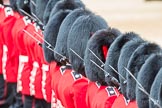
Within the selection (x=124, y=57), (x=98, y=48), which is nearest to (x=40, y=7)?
(x=98, y=48)

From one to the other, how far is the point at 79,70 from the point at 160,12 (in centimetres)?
698

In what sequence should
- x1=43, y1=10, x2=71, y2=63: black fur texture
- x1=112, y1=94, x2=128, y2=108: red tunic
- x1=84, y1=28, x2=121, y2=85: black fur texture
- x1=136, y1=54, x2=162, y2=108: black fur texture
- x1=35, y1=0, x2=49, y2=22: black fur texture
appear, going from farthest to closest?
x1=35, y1=0, x2=49, y2=22: black fur texture → x1=43, y1=10, x2=71, y2=63: black fur texture → x1=84, y1=28, x2=121, y2=85: black fur texture → x1=112, y1=94, x2=128, y2=108: red tunic → x1=136, y1=54, x2=162, y2=108: black fur texture

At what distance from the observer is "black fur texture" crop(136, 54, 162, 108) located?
2264mm

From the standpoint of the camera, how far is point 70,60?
298 cm

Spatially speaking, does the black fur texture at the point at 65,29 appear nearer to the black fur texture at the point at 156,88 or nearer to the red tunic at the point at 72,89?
the red tunic at the point at 72,89

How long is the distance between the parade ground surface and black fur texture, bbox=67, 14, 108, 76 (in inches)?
244

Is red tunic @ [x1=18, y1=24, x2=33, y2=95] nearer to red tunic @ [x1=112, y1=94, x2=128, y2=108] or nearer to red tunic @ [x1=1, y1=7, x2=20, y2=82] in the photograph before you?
red tunic @ [x1=1, y1=7, x2=20, y2=82]

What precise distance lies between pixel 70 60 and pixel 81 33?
16cm

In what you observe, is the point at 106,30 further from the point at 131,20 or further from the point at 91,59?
the point at 131,20

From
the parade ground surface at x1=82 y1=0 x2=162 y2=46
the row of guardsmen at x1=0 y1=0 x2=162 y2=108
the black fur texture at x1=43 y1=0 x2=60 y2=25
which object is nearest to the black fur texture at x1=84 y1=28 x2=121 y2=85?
the row of guardsmen at x1=0 y1=0 x2=162 y2=108

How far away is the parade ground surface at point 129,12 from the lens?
30.6 ft

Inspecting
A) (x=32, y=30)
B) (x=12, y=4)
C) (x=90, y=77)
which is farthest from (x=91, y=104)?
(x=12, y=4)

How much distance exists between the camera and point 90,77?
108 inches

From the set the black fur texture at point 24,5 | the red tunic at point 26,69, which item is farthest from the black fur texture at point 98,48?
the black fur texture at point 24,5
